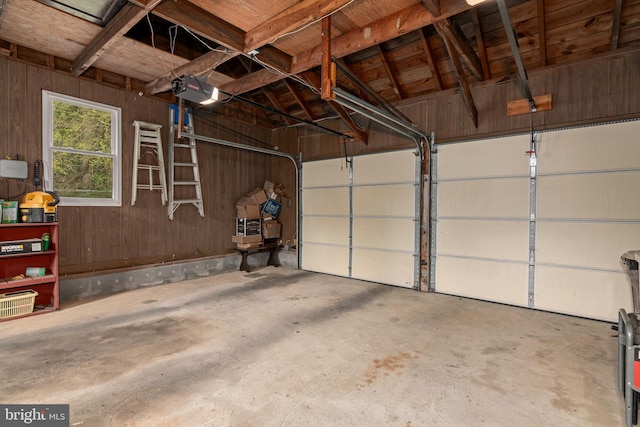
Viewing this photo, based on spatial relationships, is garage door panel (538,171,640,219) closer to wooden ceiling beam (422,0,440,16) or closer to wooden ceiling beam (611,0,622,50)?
wooden ceiling beam (611,0,622,50)

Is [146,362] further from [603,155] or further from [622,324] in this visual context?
[603,155]

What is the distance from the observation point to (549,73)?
395 cm

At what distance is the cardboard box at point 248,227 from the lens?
6.03 meters

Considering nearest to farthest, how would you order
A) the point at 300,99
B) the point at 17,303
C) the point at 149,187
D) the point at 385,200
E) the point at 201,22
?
the point at 201,22 → the point at 17,303 → the point at 149,187 → the point at 385,200 → the point at 300,99

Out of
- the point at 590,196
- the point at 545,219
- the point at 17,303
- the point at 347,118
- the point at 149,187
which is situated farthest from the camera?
the point at 347,118

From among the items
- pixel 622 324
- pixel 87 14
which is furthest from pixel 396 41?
pixel 622 324

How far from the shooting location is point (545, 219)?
396 cm

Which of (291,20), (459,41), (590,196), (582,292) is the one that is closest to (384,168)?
(459,41)

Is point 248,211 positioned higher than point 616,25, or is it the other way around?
point 616,25

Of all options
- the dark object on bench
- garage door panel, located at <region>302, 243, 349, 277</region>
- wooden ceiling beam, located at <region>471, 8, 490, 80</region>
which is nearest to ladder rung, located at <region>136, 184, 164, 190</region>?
the dark object on bench

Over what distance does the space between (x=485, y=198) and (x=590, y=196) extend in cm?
113

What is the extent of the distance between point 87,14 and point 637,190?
6226mm

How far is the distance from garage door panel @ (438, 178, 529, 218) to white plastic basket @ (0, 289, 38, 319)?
5465 millimetres

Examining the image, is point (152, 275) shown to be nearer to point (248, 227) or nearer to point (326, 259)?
point (248, 227)
